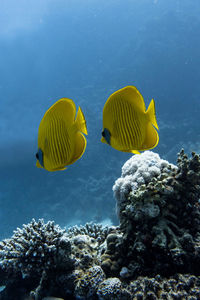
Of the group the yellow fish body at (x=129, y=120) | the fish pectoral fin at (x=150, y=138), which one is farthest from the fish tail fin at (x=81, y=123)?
the fish pectoral fin at (x=150, y=138)

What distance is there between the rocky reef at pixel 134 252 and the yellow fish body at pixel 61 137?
2.12m

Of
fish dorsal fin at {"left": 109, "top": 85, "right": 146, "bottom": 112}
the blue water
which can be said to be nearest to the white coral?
fish dorsal fin at {"left": 109, "top": 85, "right": 146, "bottom": 112}

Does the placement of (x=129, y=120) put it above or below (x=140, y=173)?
below

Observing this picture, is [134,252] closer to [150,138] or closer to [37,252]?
[37,252]

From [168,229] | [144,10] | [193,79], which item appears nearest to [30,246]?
[168,229]

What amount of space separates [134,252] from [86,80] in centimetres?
6746

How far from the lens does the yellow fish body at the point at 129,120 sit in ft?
5.24

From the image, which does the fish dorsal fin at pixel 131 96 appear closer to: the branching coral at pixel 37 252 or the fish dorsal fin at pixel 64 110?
the fish dorsal fin at pixel 64 110

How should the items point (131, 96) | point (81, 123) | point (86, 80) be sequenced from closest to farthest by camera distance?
point (81, 123)
point (131, 96)
point (86, 80)

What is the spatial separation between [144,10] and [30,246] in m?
85.2

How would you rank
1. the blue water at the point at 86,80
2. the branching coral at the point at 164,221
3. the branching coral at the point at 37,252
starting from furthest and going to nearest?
the blue water at the point at 86,80
the branching coral at the point at 37,252
the branching coral at the point at 164,221

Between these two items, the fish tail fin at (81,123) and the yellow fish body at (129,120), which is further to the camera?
the yellow fish body at (129,120)

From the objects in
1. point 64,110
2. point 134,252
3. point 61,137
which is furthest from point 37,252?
point 64,110

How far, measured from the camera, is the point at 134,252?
10.3 feet
